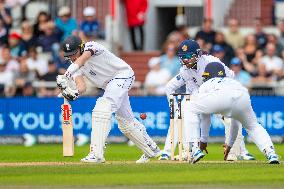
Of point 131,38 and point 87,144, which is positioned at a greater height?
point 131,38

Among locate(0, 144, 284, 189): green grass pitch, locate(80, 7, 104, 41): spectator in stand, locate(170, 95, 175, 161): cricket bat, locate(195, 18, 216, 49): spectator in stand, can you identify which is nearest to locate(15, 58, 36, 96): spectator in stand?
locate(80, 7, 104, 41): spectator in stand

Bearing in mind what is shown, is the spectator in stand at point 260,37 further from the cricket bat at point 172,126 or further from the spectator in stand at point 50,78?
the cricket bat at point 172,126

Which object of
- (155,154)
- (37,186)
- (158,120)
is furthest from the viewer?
(158,120)

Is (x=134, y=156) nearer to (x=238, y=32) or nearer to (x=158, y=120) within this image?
(x=158, y=120)

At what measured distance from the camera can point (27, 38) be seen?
28703mm

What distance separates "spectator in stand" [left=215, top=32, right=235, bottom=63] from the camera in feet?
86.1

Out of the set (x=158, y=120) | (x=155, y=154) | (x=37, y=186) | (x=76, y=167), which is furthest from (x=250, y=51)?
(x=37, y=186)

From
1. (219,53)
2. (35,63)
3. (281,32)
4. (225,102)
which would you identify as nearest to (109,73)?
(225,102)

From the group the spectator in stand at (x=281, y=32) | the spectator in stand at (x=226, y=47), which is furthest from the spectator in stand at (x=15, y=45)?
the spectator in stand at (x=281, y=32)

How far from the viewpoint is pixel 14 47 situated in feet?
93.8

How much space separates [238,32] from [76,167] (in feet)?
38.4

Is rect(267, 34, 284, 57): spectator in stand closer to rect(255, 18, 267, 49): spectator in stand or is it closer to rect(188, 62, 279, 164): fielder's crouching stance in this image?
rect(255, 18, 267, 49): spectator in stand

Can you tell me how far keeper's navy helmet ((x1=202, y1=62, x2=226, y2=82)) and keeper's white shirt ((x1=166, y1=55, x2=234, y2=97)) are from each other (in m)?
0.69

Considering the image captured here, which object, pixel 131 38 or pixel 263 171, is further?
pixel 131 38
